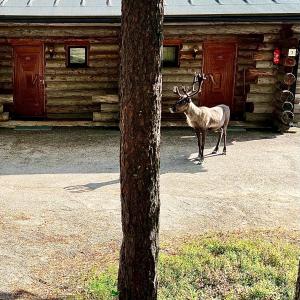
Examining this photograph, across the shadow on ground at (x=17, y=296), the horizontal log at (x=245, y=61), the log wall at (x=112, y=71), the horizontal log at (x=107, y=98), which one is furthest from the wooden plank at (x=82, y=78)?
the shadow on ground at (x=17, y=296)

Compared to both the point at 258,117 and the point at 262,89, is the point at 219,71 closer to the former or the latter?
the point at 262,89

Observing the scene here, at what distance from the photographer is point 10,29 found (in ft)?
46.8

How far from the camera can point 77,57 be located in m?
15.4

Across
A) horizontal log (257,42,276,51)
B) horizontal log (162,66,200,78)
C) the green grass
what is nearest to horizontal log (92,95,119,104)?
horizontal log (162,66,200,78)

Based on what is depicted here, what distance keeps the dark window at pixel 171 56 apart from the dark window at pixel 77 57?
2.26 m

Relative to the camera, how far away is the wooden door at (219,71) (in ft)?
49.8

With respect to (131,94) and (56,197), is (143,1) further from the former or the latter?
(56,197)

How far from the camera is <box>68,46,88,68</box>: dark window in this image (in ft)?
50.2

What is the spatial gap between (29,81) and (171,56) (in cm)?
413

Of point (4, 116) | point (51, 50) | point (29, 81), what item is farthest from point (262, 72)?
point (4, 116)

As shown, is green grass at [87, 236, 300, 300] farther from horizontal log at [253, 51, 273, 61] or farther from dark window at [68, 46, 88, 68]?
dark window at [68, 46, 88, 68]

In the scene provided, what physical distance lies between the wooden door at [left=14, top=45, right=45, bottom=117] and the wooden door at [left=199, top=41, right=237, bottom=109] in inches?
183

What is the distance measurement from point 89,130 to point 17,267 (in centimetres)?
833

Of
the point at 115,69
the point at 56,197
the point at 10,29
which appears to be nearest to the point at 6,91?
the point at 10,29
